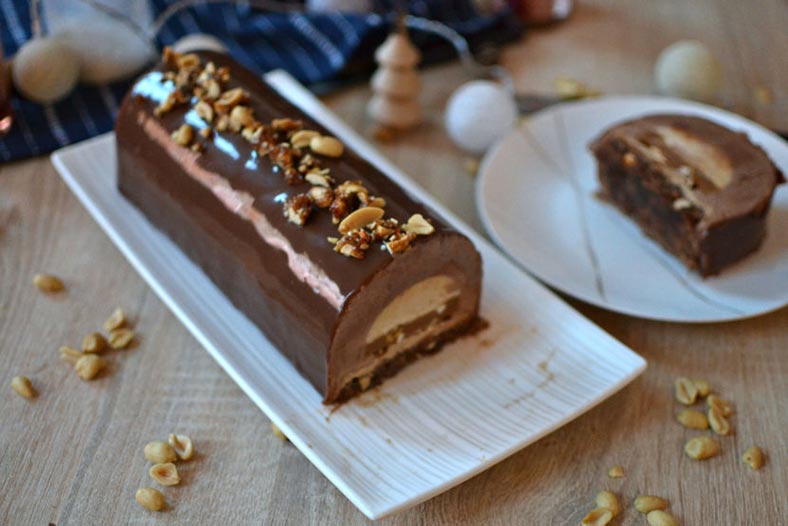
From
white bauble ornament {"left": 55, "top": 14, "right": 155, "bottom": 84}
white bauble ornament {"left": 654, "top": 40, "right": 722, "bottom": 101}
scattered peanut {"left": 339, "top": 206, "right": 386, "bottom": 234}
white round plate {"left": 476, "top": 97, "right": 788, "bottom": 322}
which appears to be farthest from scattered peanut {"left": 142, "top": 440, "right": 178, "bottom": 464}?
white bauble ornament {"left": 654, "top": 40, "right": 722, "bottom": 101}

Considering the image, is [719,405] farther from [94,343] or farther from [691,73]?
[94,343]

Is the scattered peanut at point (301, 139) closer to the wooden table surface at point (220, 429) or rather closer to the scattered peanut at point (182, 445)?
A: the wooden table surface at point (220, 429)

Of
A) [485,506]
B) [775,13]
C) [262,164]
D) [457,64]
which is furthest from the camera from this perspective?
[775,13]

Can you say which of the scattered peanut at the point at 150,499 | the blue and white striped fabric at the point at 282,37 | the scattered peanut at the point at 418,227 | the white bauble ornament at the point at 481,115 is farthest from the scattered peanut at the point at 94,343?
the white bauble ornament at the point at 481,115

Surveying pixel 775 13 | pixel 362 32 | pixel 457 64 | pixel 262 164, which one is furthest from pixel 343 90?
pixel 775 13

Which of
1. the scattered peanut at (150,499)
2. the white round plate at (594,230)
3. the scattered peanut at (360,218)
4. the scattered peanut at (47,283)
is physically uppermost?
the scattered peanut at (360,218)

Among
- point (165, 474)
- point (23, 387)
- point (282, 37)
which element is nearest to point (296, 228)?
point (165, 474)

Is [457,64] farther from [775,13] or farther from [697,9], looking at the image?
[775,13]
